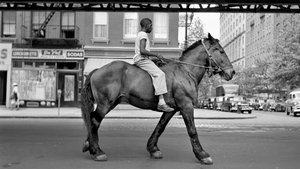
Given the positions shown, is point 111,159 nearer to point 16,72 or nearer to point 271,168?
point 271,168

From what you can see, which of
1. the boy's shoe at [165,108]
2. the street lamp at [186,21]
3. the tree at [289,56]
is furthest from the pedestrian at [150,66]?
the tree at [289,56]

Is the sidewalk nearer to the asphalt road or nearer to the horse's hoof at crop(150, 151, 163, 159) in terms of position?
the asphalt road

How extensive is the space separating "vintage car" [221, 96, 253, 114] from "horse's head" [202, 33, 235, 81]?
2898 cm

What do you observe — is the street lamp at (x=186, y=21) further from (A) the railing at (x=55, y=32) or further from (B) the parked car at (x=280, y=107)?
(B) the parked car at (x=280, y=107)

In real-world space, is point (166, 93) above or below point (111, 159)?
above

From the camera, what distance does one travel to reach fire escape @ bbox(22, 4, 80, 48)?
28997 millimetres

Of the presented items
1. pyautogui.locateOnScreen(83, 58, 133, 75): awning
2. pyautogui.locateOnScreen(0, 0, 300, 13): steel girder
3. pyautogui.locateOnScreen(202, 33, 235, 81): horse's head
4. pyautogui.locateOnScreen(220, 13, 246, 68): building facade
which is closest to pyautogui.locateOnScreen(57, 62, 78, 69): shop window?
pyautogui.locateOnScreen(83, 58, 133, 75): awning

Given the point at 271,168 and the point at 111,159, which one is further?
the point at 111,159

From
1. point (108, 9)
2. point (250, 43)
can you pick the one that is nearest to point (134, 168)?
point (108, 9)

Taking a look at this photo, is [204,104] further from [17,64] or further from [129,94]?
[129,94]

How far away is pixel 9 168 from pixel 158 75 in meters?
3.02

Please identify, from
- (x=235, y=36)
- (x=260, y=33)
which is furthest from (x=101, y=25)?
(x=235, y=36)

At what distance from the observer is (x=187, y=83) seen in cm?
654

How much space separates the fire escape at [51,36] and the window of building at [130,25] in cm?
423
